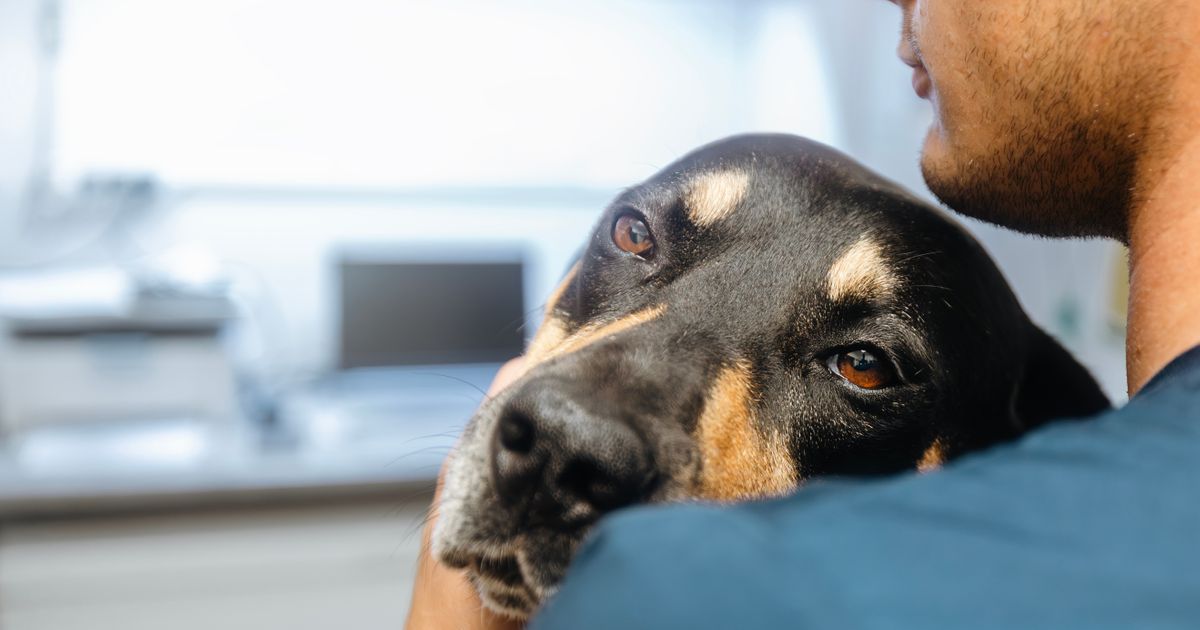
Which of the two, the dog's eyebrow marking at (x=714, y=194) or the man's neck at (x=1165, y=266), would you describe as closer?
the man's neck at (x=1165, y=266)

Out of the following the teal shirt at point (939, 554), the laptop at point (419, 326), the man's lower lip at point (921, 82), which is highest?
the man's lower lip at point (921, 82)

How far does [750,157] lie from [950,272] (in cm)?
34

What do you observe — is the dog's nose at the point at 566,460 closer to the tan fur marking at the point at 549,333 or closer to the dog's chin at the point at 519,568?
the dog's chin at the point at 519,568

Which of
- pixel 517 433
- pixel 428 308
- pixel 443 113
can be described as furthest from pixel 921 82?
pixel 443 113

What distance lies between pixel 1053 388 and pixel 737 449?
715 mm

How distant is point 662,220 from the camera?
4.29 ft

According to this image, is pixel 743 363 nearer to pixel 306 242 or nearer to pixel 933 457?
pixel 933 457

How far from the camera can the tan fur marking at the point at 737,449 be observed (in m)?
0.98

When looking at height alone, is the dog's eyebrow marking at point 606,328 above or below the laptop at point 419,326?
above

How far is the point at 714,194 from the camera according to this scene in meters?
1.29

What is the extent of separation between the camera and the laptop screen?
3.65m

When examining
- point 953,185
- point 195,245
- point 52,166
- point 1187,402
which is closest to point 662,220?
point 953,185

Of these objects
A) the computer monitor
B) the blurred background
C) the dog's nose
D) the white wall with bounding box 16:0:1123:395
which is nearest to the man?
the dog's nose

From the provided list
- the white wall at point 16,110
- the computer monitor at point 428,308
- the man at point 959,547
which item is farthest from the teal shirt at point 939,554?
the white wall at point 16,110
